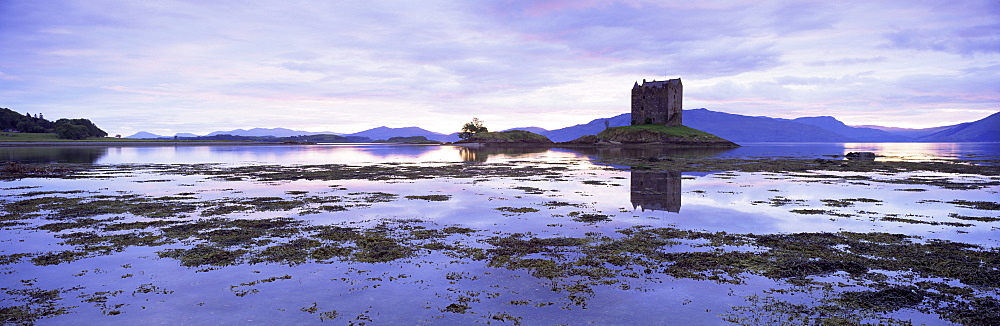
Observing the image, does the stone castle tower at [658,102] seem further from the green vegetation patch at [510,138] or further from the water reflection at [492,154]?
the water reflection at [492,154]

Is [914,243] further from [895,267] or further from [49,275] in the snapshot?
[49,275]

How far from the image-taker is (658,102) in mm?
154750

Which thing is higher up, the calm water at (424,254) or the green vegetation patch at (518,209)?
the green vegetation patch at (518,209)

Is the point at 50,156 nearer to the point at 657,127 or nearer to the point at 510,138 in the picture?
the point at 657,127

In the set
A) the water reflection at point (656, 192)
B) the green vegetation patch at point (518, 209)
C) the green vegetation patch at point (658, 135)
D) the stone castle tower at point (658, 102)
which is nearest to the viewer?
the green vegetation patch at point (518, 209)

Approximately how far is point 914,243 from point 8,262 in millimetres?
23455

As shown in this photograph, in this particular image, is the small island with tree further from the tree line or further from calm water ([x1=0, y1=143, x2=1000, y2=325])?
the tree line

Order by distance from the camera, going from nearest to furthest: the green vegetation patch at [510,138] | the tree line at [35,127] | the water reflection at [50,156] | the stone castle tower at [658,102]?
the water reflection at [50,156] → the stone castle tower at [658,102] → the tree line at [35,127] → the green vegetation patch at [510,138]

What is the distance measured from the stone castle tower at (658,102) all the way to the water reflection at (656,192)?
405 ft

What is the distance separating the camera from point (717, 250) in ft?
43.3

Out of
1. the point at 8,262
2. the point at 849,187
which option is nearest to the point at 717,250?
the point at 8,262

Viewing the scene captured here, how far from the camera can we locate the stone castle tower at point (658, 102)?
154m

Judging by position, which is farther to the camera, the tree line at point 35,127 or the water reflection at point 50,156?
the tree line at point 35,127

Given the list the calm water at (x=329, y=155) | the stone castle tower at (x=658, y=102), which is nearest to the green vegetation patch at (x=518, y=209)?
the calm water at (x=329, y=155)
